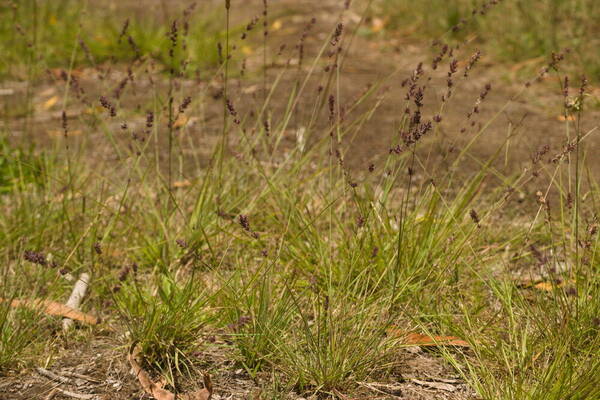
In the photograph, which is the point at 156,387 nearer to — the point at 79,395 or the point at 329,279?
the point at 79,395

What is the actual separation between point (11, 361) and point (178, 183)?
4.59ft

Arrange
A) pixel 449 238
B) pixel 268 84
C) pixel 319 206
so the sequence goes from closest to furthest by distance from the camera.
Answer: pixel 449 238
pixel 319 206
pixel 268 84

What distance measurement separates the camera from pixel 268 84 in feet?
15.4

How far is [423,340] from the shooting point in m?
2.12

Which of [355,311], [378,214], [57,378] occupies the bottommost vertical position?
[57,378]

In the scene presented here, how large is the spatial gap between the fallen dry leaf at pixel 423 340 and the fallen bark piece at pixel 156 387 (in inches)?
21.0

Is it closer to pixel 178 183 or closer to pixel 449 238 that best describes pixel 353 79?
pixel 178 183

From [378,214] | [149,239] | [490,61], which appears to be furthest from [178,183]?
[490,61]

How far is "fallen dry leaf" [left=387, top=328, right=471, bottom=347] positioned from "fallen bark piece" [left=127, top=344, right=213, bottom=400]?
53 centimetres

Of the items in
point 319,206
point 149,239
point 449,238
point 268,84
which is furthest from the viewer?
point 268,84

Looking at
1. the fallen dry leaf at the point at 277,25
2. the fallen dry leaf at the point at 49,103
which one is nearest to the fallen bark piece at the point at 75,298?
the fallen dry leaf at the point at 49,103

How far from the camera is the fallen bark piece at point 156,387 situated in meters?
1.84

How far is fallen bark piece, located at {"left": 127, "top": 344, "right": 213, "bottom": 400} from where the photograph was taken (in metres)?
1.84

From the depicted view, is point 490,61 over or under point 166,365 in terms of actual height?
over
